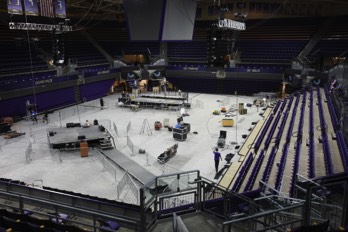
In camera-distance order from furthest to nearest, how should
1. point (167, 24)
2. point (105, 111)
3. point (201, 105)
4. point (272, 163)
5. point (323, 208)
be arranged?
point (201, 105) → point (105, 111) → point (272, 163) → point (167, 24) → point (323, 208)

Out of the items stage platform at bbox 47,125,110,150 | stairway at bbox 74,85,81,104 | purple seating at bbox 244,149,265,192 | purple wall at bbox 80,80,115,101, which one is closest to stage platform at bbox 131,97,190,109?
stairway at bbox 74,85,81,104

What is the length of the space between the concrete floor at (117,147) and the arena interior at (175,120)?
90 mm

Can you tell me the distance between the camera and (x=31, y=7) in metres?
16.5

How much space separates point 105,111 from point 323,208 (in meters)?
22.9

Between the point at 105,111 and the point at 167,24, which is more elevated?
the point at 167,24

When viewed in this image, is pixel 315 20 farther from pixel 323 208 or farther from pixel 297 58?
pixel 323 208

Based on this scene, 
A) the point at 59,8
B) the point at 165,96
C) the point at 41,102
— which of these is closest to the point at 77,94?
the point at 41,102

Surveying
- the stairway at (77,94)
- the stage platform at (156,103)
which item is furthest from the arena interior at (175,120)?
the stairway at (77,94)

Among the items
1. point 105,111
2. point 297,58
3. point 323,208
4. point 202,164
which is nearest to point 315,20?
point 297,58

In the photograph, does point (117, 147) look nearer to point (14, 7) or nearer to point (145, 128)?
point (145, 128)

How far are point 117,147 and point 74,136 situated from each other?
102 inches

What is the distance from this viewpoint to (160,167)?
15.1 m

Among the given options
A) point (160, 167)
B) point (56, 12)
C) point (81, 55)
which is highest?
point (56, 12)

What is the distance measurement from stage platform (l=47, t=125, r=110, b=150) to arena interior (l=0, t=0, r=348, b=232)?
8 cm
